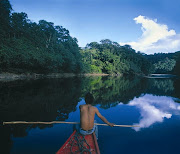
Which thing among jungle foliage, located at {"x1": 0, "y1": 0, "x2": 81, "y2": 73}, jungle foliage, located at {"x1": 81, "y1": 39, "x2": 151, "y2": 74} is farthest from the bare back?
jungle foliage, located at {"x1": 81, "y1": 39, "x2": 151, "y2": 74}

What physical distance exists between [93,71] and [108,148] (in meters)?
54.6

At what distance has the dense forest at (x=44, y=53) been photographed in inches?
880

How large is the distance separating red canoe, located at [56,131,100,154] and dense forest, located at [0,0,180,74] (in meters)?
21.3

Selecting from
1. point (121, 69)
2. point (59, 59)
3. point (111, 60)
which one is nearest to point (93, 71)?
point (111, 60)

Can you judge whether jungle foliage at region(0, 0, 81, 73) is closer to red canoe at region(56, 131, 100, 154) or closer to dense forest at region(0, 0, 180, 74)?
dense forest at region(0, 0, 180, 74)

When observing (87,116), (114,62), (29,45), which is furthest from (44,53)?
(114,62)

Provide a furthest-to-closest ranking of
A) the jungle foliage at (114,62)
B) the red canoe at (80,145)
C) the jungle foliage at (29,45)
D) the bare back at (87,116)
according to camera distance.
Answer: the jungle foliage at (114,62)
the jungle foliage at (29,45)
the bare back at (87,116)
the red canoe at (80,145)

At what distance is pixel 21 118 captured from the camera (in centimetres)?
537

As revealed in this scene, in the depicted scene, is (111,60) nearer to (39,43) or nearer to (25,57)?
(39,43)

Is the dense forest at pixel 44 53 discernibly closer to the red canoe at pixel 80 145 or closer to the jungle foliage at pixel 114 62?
the jungle foliage at pixel 114 62

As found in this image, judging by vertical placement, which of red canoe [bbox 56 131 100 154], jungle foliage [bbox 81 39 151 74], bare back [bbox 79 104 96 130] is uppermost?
jungle foliage [bbox 81 39 151 74]

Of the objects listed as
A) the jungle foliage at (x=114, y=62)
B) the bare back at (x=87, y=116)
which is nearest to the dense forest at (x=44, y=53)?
the jungle foliage at (x=114, y=62)

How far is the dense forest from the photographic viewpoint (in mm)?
22358

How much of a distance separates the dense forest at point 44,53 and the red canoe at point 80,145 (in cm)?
2129
